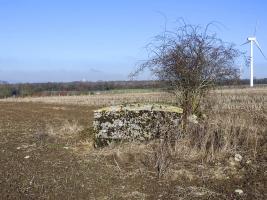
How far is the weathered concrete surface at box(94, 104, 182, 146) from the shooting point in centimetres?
1173

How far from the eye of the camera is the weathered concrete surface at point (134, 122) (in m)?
11.7

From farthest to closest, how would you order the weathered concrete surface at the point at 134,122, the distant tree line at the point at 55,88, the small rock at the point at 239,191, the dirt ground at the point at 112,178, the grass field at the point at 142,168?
the distant tree line at the point at 55,88 → the weathered concrete surface at the point at 134,122 → the grass field at the point at 142,168 → the dirt ground at the point at 112,178 → the small rock at the point at 239,191

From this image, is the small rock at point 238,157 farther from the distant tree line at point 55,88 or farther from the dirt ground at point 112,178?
the distant tree line at point 55,88

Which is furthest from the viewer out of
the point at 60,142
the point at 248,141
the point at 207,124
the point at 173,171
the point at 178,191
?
the point at 60,142

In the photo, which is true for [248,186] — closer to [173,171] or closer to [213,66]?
[173,171]

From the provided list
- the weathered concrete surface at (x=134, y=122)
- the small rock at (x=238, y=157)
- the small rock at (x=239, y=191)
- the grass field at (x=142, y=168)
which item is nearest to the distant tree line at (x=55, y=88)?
the weathered concrete surface at (x=134, y=122)

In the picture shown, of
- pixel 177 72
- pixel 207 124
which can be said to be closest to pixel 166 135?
pixel 207 124

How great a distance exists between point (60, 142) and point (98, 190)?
4756mm

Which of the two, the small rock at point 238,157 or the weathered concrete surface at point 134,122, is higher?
the weathered concrete surface at point 134,122

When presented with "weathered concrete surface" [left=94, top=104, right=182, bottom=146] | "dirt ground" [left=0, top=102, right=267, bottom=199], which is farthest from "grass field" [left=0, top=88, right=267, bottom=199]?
"weathered concrete surface" [left=94, top=104, right=182, bottom=146]

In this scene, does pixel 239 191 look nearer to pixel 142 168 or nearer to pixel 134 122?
pixel 142 168

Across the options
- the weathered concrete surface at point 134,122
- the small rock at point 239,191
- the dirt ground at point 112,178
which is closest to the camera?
the small rock at point 239,191

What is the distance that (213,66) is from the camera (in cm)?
1323

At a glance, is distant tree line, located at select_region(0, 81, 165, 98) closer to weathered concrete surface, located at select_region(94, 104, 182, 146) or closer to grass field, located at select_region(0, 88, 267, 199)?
weathered concrete surface, located at select_region(94, 104, 182, 146)
